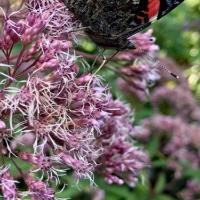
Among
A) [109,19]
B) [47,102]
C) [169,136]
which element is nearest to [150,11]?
[109,19]

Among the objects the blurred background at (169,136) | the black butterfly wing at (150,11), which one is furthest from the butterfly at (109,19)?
the blurred background at (169,136)

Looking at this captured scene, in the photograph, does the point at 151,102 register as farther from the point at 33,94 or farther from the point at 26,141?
the point at 33,94

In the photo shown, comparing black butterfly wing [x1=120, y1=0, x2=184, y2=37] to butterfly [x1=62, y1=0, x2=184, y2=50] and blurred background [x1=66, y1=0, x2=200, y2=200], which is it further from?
blurred background [x1=66, y1=0, x2=200, y2=200]

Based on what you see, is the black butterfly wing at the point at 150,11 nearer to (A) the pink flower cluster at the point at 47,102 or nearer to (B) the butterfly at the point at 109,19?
(B) the butterfly at the point at 109,19

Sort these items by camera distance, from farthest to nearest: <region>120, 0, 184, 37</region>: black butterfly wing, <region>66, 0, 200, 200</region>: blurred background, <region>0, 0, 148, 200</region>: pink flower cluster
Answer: <region>66, 0, 200, 200</region>: blurred background, <region>120, 0, 184, 37</region>: black butterfly wing, <region>0, 0, 148, 200</region>: pink flower cluster

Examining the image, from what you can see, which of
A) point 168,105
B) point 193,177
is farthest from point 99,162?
point 168,105

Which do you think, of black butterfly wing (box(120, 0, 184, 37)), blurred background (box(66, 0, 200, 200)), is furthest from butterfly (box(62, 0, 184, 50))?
blurred background (box(66, 0, 200, 200))
